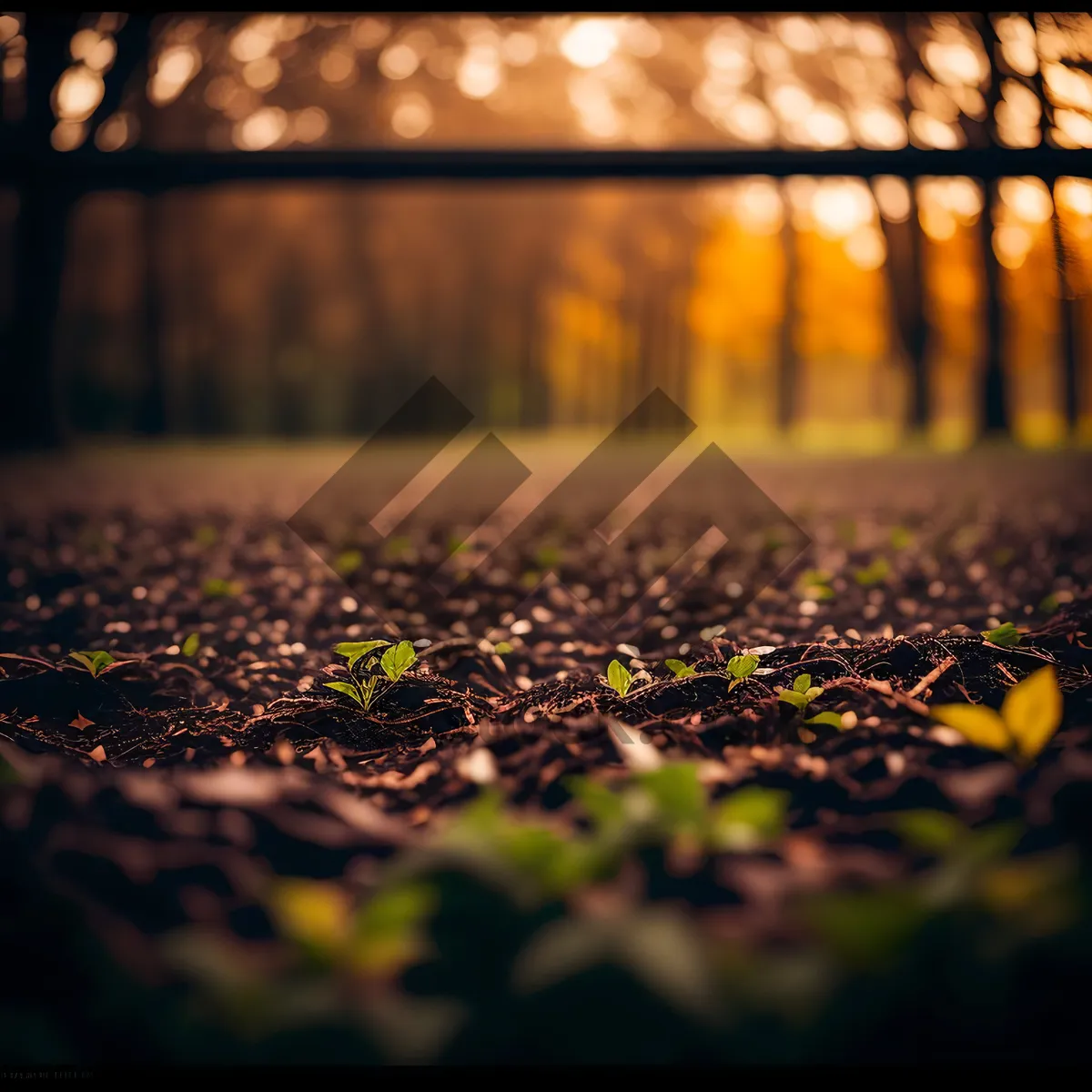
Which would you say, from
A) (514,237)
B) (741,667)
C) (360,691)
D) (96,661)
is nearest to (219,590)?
(96,661)

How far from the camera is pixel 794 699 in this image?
1589mm

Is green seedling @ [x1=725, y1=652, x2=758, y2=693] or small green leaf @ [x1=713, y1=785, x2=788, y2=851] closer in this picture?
small green leaf @ [x1=713, y1=785, x2=788, y2=851]

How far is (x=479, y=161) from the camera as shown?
231cm

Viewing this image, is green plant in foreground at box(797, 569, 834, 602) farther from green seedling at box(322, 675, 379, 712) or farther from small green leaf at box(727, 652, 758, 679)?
green seedling at box(322, 675, 379, 712)

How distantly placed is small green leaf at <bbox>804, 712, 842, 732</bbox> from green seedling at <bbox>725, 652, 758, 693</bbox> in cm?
22

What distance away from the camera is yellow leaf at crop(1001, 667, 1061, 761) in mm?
1171

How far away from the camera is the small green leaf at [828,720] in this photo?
150 centimetres

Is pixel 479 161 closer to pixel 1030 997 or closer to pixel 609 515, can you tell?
pixel 1030 997

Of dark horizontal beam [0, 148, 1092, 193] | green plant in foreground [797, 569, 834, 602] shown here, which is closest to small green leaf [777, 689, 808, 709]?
green plant in foreground [797, 569, 834, 602]

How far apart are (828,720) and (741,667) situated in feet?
0.90

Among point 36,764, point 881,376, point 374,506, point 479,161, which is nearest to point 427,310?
point 374,506

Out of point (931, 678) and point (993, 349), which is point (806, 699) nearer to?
point (931, 678)

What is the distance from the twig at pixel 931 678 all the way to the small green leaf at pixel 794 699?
230 millimetres

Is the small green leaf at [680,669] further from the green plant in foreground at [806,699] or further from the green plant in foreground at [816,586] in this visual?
the green plant in foreground at [816,586]
